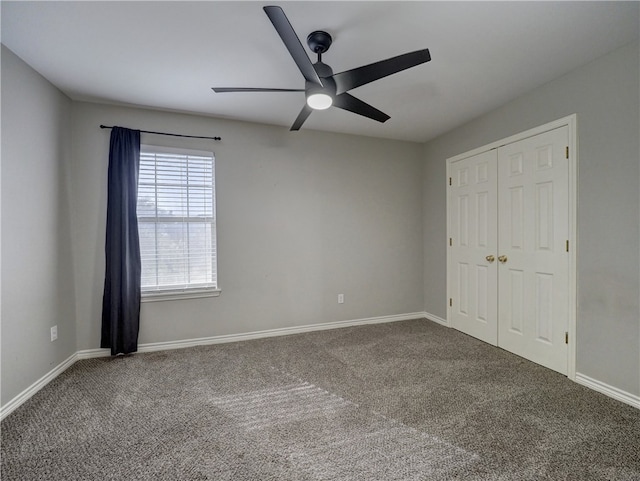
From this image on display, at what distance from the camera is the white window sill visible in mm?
3141

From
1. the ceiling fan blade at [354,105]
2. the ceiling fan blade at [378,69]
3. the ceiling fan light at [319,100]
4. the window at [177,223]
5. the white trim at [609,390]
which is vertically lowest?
the white trim at [609,390]

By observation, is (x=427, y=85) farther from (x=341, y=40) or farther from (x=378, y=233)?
(x=378, y=233)

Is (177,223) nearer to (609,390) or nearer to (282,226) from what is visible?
(282,226)

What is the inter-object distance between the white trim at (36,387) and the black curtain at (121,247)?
0.28 m

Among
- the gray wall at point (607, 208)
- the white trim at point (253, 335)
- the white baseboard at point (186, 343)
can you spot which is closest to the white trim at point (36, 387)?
the white baseboard at point (186, 343)

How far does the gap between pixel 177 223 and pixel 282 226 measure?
116 centimetres

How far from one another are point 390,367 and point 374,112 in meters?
2.18

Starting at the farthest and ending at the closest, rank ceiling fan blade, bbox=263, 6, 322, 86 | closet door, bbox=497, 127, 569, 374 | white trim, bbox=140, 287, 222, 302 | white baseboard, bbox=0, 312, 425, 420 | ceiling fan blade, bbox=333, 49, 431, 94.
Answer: white trim, bbox=140, 287, 222, 302 → closet door, bbox=497, 127, 569, 374 → white baseboard, bbox=0, 312, 425, 420 → ceiling fan blade, bbox=333, 49, 431, 94 → ceiling fan blade, bbox=263, 6, 322, 86

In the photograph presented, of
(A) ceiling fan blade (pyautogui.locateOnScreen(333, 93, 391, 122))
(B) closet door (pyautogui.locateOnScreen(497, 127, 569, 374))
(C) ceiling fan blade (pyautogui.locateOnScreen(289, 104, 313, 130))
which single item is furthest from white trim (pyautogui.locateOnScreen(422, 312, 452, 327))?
(C) ceiling fan blade (pyautogui.locateOnScreen(289, 104, 313, 130))

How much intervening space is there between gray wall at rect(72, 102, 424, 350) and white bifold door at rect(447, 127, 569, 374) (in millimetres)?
751

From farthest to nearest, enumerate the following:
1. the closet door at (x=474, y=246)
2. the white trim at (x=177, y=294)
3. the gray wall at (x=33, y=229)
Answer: the closet door at (x=474, y=246)
the white trim at (x=177, y=294)
the gray wall at (x=33, y=229)

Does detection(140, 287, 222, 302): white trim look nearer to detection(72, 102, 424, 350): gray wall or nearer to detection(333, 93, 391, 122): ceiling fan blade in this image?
detection(72, 102, 424, 350): gray wall

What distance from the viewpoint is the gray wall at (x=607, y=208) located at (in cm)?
212

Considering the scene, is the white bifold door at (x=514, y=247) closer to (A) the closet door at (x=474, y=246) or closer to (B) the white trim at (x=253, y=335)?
(A) the closet door at (x=474, y=246)
